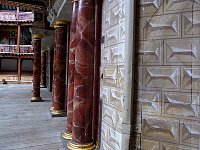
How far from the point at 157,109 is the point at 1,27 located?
83.8 ft

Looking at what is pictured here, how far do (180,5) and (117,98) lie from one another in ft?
3.28

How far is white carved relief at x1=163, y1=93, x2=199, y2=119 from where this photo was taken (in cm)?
172

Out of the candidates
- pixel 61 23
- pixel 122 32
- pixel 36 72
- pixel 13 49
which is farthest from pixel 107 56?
pixel 13 49

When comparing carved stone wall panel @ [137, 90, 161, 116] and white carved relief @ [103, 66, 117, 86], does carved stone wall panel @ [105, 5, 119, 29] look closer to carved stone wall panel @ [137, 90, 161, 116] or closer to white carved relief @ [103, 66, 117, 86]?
white carved relief @ [103, 66, 117, 86]

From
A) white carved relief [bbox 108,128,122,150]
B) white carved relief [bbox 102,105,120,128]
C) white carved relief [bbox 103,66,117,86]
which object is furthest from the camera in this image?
white carved relief [bbox 103,66,117,86]

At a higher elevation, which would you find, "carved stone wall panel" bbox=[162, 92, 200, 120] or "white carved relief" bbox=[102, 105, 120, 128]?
"carved stone wall panel" bbox=[162, 92, 200, 120]

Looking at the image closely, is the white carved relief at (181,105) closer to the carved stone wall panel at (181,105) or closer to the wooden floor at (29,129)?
the carved stone wall panel at (181,105)

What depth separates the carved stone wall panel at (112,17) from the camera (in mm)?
2446

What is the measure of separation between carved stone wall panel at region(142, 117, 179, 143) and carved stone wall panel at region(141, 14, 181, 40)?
2.19 feet

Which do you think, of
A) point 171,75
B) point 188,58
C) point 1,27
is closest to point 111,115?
point 171,75

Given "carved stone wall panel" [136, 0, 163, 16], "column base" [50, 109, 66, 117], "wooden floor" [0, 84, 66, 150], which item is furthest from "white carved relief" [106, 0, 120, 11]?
"column base" [50, 109, 66, 117]

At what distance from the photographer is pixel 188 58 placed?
1775 mm

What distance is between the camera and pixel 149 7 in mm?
1998

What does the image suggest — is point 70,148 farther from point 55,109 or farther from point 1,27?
point 1,27
